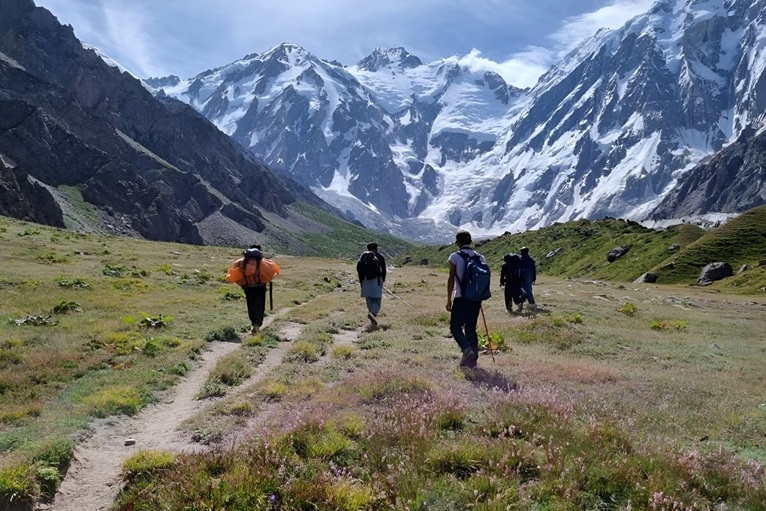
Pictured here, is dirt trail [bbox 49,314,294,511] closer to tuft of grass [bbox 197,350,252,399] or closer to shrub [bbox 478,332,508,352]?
tuft of grass [bbox 197,350,252,399]

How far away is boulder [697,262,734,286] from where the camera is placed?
65125mm

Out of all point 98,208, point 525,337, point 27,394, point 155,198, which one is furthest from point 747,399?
point 155,198

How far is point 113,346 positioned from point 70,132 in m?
212

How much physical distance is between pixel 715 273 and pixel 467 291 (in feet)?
216

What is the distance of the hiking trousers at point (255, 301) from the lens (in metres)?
19.0

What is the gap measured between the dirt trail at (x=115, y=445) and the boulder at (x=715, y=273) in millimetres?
68087

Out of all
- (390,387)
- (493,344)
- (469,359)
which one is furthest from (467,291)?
(493,344)

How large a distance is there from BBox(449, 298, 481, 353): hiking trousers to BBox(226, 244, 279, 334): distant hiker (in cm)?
765

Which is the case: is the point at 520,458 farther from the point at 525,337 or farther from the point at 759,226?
the point at 759,226

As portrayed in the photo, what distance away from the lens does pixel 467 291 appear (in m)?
12.9

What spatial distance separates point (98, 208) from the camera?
172875 millimetres

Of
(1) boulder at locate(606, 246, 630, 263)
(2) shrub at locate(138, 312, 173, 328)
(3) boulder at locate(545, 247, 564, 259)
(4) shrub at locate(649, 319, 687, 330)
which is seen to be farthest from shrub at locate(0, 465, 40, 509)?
(3) boulder at locate(545, 247, 564, 259)

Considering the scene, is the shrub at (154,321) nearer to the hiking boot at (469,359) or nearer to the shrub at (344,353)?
the shrub at (344,353)

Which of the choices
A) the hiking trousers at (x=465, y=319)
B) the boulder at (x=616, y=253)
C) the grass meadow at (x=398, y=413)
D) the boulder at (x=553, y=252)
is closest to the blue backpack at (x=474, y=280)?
the hiking trousers at (x=465, y=319)
